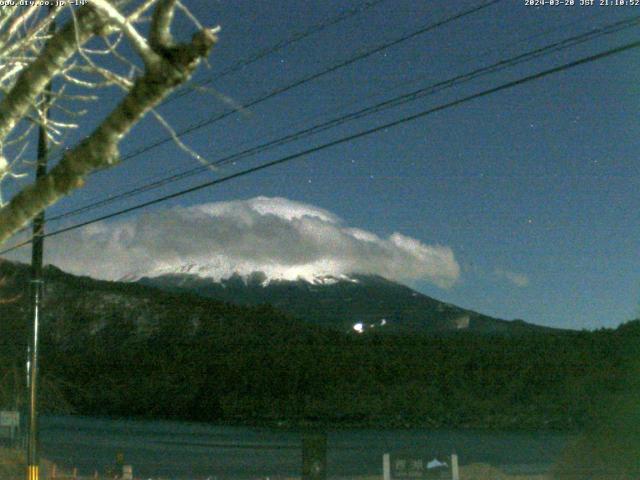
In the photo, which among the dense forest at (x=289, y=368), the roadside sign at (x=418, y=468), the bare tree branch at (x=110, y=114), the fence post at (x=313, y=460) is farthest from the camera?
the dense forest at (x=289, y=368)

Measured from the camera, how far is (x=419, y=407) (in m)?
83.4

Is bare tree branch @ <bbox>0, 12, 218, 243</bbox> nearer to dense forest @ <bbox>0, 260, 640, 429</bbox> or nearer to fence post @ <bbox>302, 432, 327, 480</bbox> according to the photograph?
fence post @ <bbox>302, 432, 327, 480</bbox>

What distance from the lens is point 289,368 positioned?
3772 inches

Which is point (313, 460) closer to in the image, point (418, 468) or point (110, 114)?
point (418, 468)

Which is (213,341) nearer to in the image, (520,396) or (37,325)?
(520,396)

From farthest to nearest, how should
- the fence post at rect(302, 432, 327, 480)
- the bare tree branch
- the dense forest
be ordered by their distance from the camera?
the dense forest < the fence post at rect(302, 432, 327, 480) < the bare tree branch

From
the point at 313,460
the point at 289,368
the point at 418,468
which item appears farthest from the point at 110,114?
the point at 289,368

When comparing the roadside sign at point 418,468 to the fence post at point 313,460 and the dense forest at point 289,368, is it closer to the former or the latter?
the fence post at point 313,460

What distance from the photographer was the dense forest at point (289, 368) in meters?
77.4

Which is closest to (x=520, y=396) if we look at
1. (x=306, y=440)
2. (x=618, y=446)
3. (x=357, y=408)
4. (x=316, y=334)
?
(x=357, y=408)

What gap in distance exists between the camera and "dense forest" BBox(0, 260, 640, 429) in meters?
77.4

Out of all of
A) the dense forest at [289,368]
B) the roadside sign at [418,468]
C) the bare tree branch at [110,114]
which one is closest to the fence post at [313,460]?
the roadside sign at [418,468]

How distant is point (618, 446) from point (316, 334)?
244 ft

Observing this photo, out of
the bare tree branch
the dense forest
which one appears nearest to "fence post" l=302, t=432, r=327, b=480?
Result: the bare tree branch
